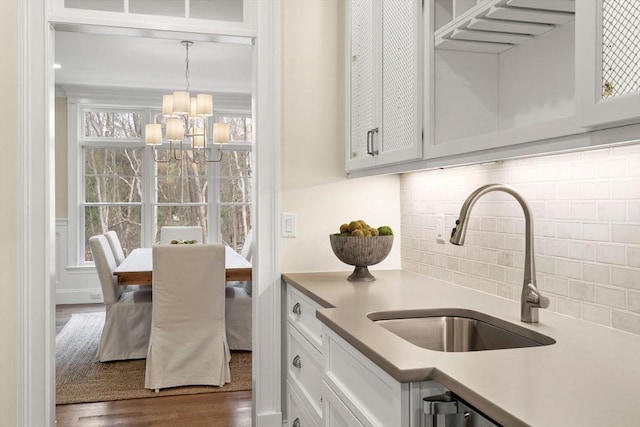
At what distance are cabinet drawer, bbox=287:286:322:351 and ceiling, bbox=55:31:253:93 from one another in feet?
9.18

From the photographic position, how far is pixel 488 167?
2.03 m

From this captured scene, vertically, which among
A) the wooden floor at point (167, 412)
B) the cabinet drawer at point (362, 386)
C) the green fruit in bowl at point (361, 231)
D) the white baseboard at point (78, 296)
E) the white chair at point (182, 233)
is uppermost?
the green fruit in bowl at point (361, 231)

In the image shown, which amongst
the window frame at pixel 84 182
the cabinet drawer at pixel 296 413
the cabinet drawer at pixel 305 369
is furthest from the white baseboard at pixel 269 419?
the window frame at pixel 84 182

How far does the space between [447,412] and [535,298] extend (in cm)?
55

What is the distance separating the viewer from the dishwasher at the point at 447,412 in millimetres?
1089

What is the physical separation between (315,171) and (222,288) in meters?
1.39

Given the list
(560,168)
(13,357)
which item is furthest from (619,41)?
(13,357)

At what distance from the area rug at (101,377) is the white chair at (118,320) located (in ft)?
0.26

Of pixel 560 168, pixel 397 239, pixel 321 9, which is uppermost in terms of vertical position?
pixel 321 9

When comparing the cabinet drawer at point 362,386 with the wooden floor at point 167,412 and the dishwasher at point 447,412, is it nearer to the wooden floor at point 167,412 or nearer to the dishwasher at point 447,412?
the dishwasher at point 447,412

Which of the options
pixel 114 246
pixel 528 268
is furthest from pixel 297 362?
pixel 114 246

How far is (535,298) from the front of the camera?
4.99 ft

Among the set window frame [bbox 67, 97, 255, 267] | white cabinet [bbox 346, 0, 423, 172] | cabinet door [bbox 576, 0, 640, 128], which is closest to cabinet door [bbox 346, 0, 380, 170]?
white cabinet [bbox 346, 0, 423, 172]

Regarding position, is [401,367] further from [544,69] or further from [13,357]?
[13,357]
